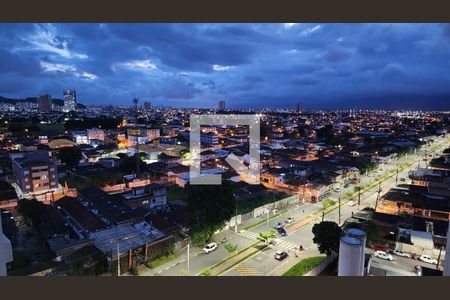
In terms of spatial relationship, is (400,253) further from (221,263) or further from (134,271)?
(134,271)

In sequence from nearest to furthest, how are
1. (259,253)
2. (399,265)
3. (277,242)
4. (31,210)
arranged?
1. (399,265)
2. (259,253)
3. (277,242)
4. (31,210)

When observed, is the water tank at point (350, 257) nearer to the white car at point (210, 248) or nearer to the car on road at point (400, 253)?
the white car at point (210, 248)

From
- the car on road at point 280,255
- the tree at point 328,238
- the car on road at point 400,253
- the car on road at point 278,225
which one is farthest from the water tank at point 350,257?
the car on road at point 278,225

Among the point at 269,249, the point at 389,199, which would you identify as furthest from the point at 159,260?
the point at 389,199

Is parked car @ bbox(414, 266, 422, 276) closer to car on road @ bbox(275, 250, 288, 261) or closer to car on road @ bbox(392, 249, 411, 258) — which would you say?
car on road @ bbox(392, 249, 411, 258)

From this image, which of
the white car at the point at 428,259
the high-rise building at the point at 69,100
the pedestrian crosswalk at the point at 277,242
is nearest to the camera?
the white car at the point at 428,259

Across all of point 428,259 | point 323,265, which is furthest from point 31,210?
point 428,259

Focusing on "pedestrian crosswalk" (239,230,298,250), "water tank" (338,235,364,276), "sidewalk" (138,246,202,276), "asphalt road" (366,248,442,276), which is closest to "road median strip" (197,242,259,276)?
"pedestrian crosswalk" (239,230,298,250)
